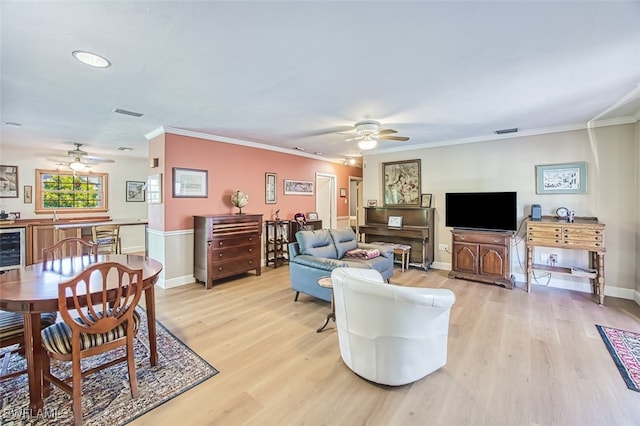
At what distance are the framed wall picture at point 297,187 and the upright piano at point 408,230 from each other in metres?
1.47

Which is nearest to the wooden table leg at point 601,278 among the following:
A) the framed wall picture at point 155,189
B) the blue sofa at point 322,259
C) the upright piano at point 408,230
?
the upright piano at point 408,230

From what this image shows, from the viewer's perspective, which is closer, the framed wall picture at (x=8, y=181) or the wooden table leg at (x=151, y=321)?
the wooden table leg at (x=151, y=321)

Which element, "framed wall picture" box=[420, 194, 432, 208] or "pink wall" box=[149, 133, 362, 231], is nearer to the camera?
"pink wall" box=[149, 133, 362, 231]

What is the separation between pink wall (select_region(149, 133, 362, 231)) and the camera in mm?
4305

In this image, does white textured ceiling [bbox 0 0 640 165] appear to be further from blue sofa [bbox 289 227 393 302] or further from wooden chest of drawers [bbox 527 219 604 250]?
blue sofa [bbox 289 227 393 302]

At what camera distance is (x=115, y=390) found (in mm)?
2020

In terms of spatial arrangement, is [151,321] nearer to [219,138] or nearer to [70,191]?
[219,138]

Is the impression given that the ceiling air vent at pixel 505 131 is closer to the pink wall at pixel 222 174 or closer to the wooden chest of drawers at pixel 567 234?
the wooden chest of drawers at pixel 567 234

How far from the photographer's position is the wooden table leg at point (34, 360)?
1.77 metres

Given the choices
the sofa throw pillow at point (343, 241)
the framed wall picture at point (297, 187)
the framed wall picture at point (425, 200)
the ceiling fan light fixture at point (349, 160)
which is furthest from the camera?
the ceiling fan light fixture at point (349, 160)

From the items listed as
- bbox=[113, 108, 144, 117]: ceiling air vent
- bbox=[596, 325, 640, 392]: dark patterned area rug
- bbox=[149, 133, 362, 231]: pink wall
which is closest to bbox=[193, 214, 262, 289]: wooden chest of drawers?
bbox=[149, 133, 362, 231]: pink wall

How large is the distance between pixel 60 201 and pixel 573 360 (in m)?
9.41

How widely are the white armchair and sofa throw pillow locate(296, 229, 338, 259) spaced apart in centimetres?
168

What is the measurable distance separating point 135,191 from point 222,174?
4215 millimetres
